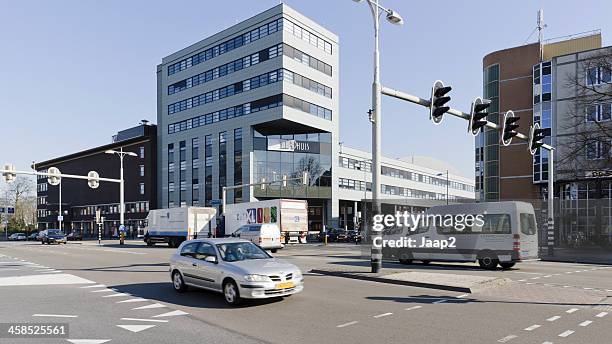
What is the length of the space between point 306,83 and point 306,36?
592 cm

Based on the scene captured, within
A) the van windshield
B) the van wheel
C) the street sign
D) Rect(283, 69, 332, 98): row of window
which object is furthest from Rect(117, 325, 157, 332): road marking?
Rect(283, 69, 332, 98): row of window

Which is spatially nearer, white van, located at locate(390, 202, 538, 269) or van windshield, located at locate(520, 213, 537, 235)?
white van, located at locate(390, 202, 538, 269)

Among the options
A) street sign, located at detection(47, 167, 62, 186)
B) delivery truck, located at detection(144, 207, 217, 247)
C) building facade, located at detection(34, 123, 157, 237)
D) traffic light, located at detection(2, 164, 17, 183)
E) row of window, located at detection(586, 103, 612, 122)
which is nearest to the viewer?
traffic light, located at detection(2, 164, 17, 183)

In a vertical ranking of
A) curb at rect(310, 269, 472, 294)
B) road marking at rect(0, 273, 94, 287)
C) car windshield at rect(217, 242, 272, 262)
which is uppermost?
car windshield at rect(217, 242, 272, 262)

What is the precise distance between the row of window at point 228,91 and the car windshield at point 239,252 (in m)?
45.6

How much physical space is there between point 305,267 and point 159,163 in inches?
2310

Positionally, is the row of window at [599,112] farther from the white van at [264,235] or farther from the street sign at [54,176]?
the street sign at [54,176]

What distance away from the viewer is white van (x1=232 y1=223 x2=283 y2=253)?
96.8 feet

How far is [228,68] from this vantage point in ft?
203

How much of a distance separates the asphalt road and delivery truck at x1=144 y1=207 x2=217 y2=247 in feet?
76.7

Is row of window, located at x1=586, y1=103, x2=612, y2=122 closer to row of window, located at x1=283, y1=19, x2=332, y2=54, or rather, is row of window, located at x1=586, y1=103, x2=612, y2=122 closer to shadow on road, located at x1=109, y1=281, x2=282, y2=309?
shadow on road, located at x1=109, y1=281, x2=282, y2=309

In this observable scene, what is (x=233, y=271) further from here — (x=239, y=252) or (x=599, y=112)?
(x=599, y=112)

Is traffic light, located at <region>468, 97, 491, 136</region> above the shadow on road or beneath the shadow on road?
above

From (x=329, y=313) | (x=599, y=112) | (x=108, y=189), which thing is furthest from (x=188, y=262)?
(x=108, y=189)
